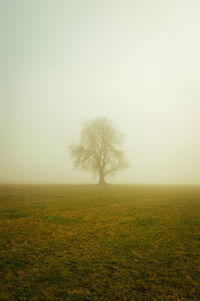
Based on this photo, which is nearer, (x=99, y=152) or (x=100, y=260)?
(x=100, y=260)

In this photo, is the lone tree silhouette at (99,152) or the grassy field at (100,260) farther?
the lone tree silhouette at (99,152)

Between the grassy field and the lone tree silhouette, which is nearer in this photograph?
the grassy field

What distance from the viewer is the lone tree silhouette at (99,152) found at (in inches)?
1162

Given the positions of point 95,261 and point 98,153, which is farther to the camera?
point 98,153

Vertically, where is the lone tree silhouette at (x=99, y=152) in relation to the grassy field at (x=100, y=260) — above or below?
above

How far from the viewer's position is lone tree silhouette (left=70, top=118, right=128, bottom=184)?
29516 millimetres

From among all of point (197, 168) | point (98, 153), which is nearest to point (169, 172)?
point (197, 168)

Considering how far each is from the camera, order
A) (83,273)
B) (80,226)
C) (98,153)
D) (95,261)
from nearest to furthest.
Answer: (83,273), (95,261), (80,226), (98,153)

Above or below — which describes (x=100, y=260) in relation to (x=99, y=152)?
below

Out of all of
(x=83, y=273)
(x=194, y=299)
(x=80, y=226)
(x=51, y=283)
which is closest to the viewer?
(x=194, y=299)

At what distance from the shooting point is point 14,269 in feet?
10.5

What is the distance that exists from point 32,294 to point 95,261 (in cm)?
145

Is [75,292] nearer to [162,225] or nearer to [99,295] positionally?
[99,295]

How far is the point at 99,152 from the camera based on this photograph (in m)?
30.3
